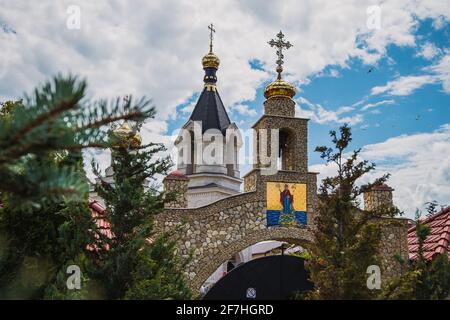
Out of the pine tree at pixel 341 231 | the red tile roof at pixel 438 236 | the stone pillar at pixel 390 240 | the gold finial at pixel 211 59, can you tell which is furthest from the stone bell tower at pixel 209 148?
the pine tree at pixel 341 231

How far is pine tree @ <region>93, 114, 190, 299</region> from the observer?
6.10 meters

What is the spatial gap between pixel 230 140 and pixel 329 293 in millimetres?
20678

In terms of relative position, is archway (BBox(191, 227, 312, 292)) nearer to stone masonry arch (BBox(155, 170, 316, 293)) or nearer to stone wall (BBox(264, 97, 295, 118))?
stone masonry arch (BBox(155, 170, 316, 293))

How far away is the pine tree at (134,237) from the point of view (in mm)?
6098

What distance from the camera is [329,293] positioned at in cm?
562

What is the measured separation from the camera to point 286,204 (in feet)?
43.6

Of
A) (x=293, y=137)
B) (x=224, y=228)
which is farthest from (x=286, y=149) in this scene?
(x=224, y=228)

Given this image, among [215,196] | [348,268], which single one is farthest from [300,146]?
[215,196]

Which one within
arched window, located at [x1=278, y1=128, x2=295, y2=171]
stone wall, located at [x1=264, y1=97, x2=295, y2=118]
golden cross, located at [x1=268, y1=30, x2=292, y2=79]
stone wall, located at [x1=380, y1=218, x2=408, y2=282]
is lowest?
stone wall, located at [x1=380, y1=218, x2=408, y2=282]

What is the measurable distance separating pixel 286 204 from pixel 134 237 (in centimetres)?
733

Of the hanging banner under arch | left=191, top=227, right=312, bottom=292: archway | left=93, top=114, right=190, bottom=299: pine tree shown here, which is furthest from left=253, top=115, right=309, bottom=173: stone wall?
left=93, top=114, right=190, bottom=299: pine tree

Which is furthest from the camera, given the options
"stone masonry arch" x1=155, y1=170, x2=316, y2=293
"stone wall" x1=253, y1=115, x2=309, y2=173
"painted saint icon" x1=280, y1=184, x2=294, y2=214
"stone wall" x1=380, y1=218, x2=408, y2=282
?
"stone wall" x1=253, y1=115, x2=309, y2=173

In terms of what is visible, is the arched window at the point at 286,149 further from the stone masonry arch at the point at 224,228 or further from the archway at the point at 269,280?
the archway at the point at 269,280

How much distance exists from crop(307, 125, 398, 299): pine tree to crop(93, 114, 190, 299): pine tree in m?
1.85
